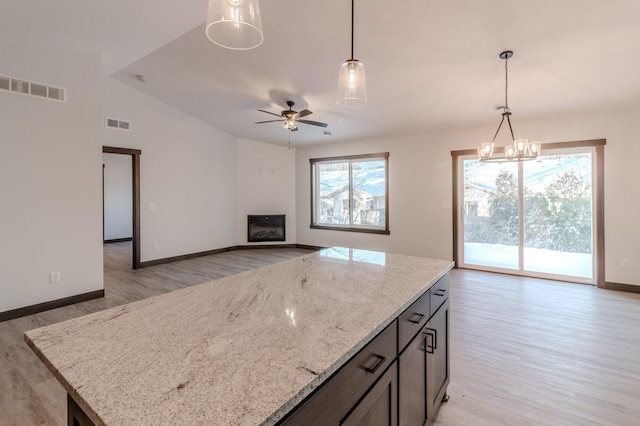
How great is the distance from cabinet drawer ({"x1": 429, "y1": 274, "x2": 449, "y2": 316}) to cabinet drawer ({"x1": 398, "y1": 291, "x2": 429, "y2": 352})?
0.10m

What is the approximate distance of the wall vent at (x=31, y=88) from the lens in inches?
135

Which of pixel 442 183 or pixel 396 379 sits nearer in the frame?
pixel 396 379

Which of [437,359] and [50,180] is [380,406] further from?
[50,180]

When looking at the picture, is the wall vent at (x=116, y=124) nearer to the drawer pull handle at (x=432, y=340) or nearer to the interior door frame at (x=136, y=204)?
the interior door frame at (x=136, y=204)

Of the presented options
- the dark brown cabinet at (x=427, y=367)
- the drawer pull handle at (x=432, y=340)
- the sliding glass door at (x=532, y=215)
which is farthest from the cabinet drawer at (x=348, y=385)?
the sliding glass door at (x=532, y=215)

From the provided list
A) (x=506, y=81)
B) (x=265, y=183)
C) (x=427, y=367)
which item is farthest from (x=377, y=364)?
(x=265, y=183)

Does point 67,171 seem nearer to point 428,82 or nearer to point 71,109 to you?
point 71,109

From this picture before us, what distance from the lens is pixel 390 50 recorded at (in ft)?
11.3

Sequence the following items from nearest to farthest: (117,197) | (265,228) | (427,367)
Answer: (427,367) → (265,228) → (117,197)

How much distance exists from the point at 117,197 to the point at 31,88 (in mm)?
6168

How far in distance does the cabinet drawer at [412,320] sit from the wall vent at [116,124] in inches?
232

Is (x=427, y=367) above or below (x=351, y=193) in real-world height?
below

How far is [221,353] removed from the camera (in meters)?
0.89

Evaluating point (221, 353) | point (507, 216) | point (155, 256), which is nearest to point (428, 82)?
point (507, 216)
